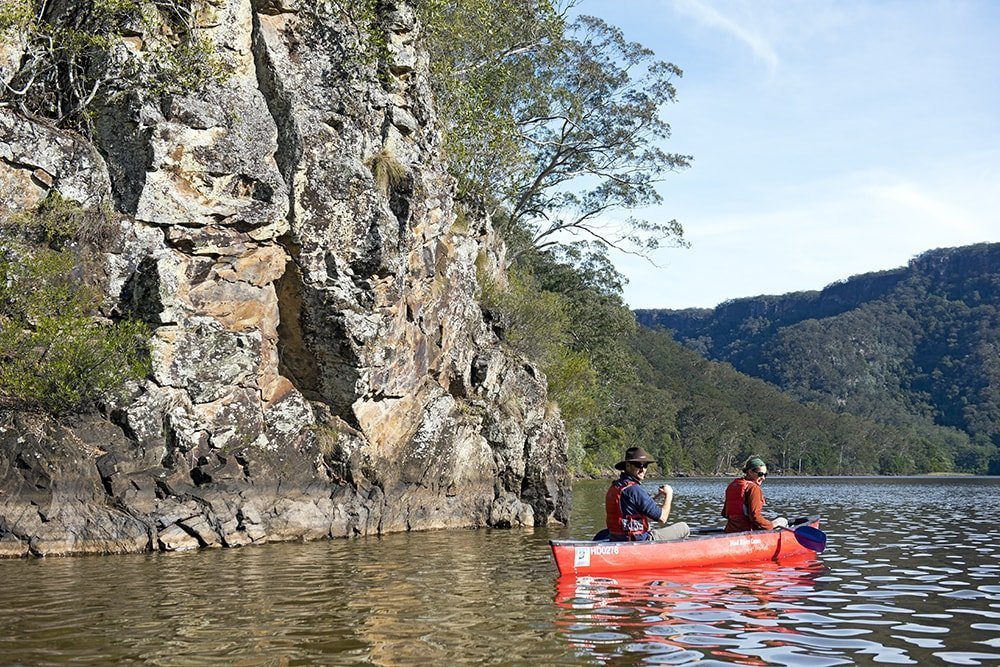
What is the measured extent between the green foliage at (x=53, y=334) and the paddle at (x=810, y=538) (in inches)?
484

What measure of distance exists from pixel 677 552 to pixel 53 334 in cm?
1154

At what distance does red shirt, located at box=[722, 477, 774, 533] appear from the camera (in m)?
15.1

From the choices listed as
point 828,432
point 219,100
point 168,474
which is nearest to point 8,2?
point 219,100

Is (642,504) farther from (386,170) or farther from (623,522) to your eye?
(386,170)

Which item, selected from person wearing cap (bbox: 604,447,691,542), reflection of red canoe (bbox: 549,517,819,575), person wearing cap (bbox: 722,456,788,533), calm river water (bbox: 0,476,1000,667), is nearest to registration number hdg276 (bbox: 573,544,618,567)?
reflection of red canoe (bbox: 549,517,819,575)

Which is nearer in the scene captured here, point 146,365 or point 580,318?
point 146,365

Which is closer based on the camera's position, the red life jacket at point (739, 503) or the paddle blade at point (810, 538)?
the red life jacket at point (739, 503)

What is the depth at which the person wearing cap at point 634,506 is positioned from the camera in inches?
529

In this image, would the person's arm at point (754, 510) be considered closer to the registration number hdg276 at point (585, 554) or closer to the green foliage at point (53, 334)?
the registration number hdg276 at point (585, 554)

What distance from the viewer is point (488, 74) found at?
30.6m

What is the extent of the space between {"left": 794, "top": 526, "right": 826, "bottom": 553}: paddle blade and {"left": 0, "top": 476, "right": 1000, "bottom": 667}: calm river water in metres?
0.27

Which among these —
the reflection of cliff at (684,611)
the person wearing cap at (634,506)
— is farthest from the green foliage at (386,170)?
the reflection of cliff at (684,611)

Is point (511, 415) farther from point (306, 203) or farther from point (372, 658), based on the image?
point (372, 658)

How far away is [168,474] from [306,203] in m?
6.72
